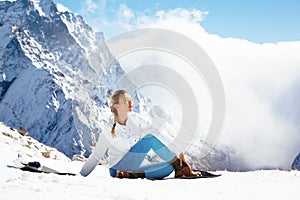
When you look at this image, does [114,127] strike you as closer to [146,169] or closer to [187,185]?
[146,169]

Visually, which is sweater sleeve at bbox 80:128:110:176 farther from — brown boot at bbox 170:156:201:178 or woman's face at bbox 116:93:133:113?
brown boot at bbox 170:156:201:178

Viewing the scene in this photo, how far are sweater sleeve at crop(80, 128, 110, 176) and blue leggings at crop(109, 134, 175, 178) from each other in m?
0.43

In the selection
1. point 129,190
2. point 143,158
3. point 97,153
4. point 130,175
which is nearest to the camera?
point 129,190

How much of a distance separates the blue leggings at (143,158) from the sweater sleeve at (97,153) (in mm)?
435

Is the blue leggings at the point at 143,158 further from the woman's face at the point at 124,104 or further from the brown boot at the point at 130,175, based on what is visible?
the woman's face at the point at 124,104

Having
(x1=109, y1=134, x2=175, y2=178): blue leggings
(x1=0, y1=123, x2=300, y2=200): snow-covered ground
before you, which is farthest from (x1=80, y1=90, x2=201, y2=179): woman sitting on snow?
(x1=0, y1=123, x2=300, y2=200): snow-covered ground

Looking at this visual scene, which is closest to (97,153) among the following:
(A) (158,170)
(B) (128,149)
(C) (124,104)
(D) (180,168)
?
(B) (128,149)

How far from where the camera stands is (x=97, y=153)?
6.16 meters

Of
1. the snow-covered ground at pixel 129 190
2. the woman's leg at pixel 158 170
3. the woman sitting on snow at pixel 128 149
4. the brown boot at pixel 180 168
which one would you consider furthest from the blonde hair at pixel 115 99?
the snow-covered ground at pixel 129 190

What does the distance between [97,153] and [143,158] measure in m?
0.87

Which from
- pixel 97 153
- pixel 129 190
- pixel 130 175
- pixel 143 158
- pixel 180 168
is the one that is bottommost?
pixel 130 175

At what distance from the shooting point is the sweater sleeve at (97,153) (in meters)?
6.17

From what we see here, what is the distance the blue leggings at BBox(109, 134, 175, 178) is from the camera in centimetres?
601

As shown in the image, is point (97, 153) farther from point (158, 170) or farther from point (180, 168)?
point (180, 168)
